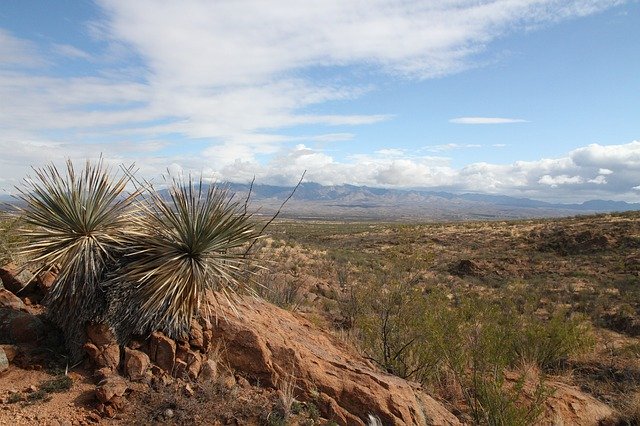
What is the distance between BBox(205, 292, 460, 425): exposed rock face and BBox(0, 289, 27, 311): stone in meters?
3.31

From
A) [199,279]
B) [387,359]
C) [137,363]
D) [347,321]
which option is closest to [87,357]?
[137,363]

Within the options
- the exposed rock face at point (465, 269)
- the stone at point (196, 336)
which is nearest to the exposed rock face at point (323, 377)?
the stone at point (196, 336)

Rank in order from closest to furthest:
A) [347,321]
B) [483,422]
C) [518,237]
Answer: [483,422] < [347,321] < [518,237]

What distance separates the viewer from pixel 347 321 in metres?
11.9

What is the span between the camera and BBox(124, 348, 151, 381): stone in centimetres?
543

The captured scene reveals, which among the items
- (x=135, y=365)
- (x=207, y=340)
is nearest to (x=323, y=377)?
(x=207, y=340)

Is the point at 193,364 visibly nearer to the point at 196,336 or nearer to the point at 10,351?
the point at 196,336

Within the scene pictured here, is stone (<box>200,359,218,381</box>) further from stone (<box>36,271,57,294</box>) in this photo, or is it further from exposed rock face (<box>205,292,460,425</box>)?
stone (<box>36,271,57,294</box>)

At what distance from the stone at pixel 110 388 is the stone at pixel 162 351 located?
1.70 feet

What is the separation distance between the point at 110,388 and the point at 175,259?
67.7 inches

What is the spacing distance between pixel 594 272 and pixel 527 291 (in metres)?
6.46

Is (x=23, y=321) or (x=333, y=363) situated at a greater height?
(x=23, y=321)

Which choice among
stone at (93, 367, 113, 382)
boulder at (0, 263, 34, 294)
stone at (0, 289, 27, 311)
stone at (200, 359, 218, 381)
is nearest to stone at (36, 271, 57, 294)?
boulder at (0, 263, 34, 294)

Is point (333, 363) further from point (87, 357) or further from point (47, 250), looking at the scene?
point (47, 250)
